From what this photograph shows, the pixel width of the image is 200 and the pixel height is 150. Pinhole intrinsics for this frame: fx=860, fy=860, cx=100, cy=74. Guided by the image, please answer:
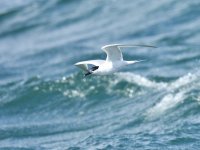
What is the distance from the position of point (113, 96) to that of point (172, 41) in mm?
7999

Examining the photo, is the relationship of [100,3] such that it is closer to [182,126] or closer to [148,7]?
[148,7]

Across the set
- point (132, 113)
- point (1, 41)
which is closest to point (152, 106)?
point (132, 113)

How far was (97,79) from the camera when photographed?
140 feet

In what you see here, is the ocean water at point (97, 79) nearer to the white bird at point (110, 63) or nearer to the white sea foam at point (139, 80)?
the white sea foam at point (139, 80)

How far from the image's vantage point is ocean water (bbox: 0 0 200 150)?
35969 millimetres

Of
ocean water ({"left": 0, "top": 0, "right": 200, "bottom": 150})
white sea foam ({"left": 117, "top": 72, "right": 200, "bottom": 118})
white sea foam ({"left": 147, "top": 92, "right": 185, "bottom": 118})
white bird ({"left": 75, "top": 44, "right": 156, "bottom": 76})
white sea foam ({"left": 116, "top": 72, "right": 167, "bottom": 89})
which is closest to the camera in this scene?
white bird ({"left": 75, "top": 44, "right": 156, "bottom": 76})

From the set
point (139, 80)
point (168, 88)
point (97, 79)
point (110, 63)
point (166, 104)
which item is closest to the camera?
point (110, 63)

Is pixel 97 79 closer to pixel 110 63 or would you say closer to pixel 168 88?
pixel 168 88

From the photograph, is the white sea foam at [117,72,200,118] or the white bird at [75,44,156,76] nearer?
the white bird at [75,44,156,76]

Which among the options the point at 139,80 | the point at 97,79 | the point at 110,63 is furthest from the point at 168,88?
the point at 110,63

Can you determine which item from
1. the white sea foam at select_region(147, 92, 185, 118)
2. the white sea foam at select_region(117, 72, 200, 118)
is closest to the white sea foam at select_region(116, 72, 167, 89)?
the white sea foam at select_region(117, 72, 200, 118)

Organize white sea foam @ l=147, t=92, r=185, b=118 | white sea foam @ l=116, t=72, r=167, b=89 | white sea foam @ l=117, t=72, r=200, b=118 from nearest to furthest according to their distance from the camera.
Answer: white sea foam @ l=147, t=92, r=185, b=118 → white sea foam @ l=117, t=72, r=200, b=118 → white sea foam @ l=116, t=72, r=167, b=89

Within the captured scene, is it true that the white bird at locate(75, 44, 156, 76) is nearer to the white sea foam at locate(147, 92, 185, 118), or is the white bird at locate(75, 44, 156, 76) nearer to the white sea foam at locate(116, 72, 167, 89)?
the white sea foam at locate(147, 92, 185, 118)

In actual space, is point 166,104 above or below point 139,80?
below
